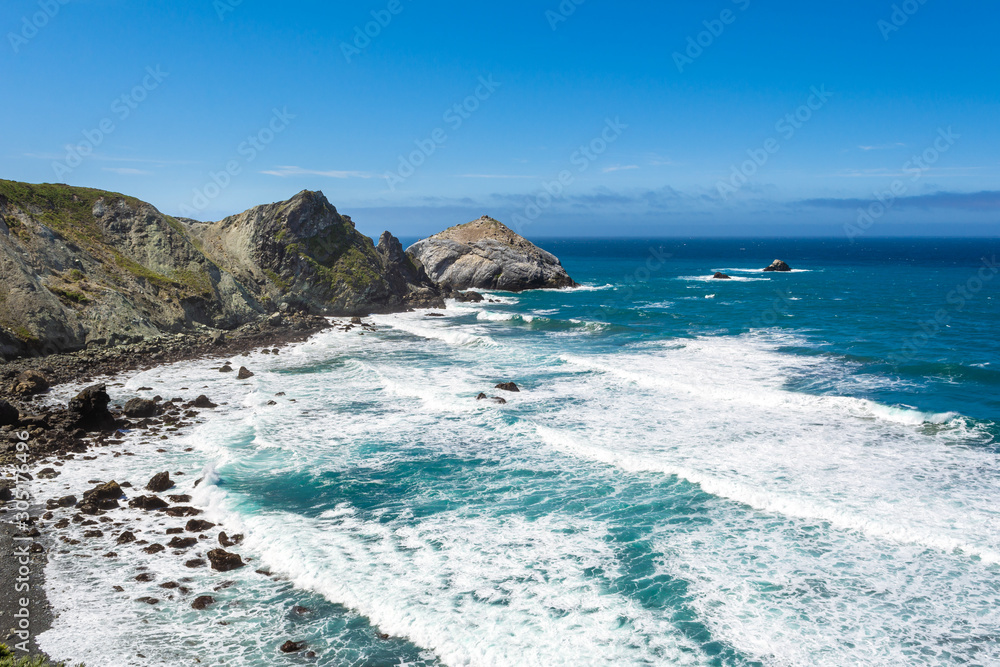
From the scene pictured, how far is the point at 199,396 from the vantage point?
2703cm

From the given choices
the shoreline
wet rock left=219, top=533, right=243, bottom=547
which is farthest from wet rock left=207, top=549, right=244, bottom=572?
wet rock left=219, top=533, right=243, bottom=547

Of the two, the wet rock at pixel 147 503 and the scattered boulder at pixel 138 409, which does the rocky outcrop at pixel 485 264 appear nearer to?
the scattered boulder at pixel 138 409

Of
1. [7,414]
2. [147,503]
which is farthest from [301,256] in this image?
[147,503]

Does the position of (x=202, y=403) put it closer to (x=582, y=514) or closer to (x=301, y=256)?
(x=582, y=514)

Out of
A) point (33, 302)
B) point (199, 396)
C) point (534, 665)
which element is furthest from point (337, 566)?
point (33, 302)

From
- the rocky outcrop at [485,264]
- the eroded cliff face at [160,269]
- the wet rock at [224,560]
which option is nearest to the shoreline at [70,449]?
the wet rock at [224,560]

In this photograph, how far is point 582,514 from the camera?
17.2m

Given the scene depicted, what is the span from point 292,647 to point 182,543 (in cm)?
539

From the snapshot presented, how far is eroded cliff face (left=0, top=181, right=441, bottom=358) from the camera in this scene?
32.7m

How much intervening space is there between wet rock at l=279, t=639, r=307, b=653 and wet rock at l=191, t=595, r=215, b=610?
2293mm

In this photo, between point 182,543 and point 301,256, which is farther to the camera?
point 301,256

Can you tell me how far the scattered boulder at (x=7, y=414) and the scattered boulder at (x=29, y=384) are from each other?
14.8 feet

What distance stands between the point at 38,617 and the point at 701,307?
60.3m

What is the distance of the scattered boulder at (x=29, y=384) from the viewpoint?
26000 mm
